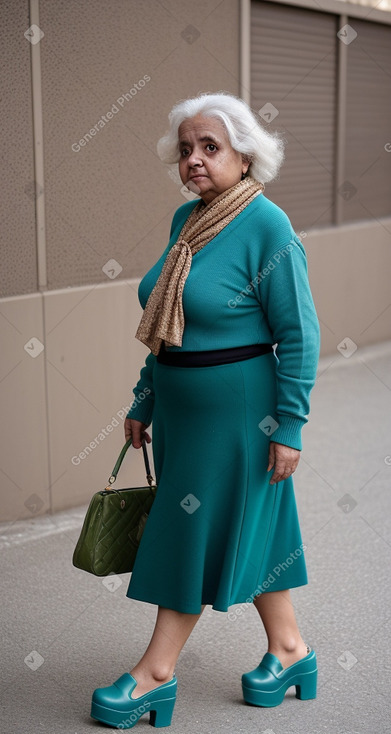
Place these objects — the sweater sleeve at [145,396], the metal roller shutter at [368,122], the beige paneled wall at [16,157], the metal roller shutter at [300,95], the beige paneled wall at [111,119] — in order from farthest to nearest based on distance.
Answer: the metal roller shutter at [368,122] < the metal roller shutter at [300,95] < the beige paneled wall at [111,119] < the beige paneled wall at [16,157] < the sweater sleeve at [145,396]

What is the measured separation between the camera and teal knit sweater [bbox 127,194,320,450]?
9.71ft

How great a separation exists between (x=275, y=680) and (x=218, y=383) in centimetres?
100

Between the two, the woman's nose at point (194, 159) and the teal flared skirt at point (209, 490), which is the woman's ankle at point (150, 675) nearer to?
the teal flared skirt at point (209, 490)

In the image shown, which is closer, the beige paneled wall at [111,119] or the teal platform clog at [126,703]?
the teal platform clog at [126,703]

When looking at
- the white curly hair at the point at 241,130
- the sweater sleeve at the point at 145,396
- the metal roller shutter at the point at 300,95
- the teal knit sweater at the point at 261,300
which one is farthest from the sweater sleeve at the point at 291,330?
the metal roller shutter at the point at 300,95

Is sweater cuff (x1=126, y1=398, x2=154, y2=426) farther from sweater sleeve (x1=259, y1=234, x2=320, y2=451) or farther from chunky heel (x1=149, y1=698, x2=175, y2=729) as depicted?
chunky heel (x1=149, y1=698, x2=175, y2=729)

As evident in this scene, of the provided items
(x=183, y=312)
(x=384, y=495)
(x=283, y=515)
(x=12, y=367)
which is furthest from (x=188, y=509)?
(x=384, y=495)

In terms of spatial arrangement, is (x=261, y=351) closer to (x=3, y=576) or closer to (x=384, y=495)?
(x=3, y=576)

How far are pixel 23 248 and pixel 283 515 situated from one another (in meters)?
2.13

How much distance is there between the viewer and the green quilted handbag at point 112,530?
3.16 m

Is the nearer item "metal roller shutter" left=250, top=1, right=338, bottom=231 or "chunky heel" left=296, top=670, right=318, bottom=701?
"chunky heel" left=296, top=670, right=318, bottom=701

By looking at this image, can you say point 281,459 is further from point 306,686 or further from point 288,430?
point 306,686

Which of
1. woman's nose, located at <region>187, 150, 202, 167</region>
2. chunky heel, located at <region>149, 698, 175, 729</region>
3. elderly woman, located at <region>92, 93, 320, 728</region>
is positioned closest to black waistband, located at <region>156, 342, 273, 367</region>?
elderly woman, located at <region>92, 93, 320, 728</region>

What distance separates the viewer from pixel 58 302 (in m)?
4.94
